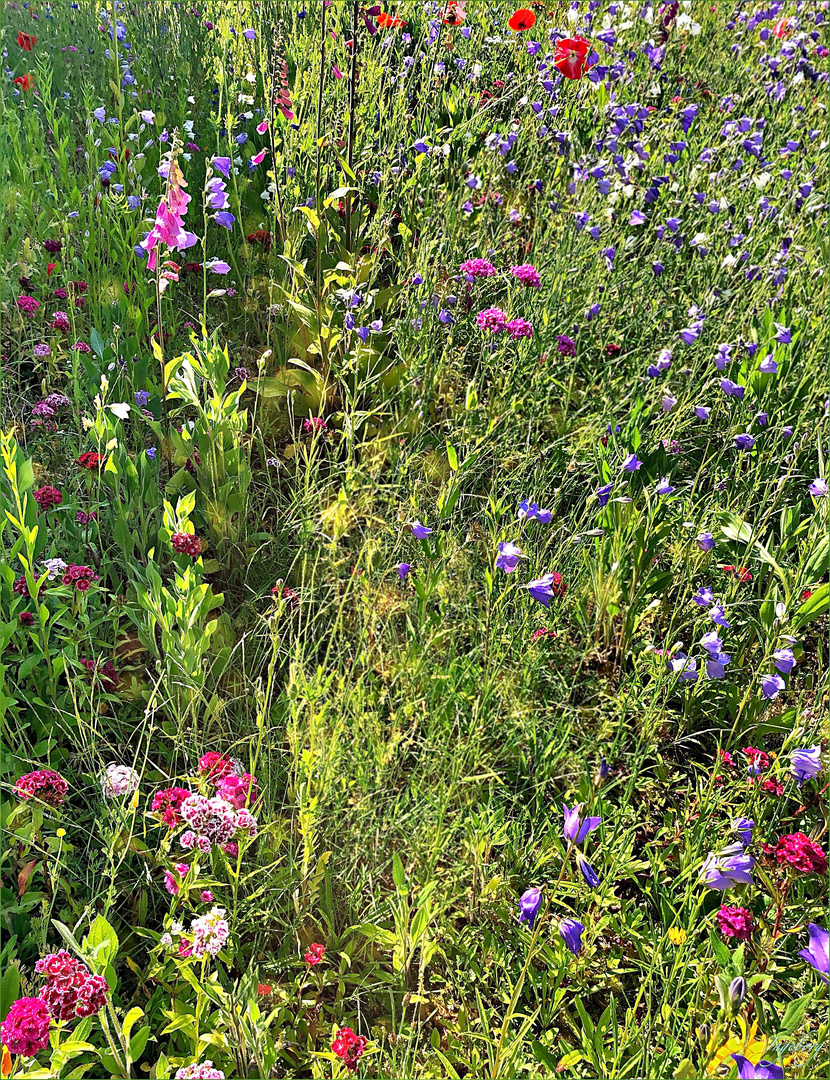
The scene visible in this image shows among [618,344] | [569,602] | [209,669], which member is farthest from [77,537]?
[618,344]

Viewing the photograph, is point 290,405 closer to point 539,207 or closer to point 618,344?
point 618,344

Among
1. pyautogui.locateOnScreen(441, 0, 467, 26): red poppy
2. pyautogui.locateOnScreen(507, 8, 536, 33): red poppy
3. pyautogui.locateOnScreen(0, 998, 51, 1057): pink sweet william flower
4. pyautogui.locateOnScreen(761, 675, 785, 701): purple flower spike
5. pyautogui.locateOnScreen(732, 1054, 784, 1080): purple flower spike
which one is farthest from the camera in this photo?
pyautogui.locateOnScreen(441, 0, 467, 26): red poppy

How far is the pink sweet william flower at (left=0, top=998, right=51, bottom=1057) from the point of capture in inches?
37.0

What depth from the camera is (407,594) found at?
6.76 ft

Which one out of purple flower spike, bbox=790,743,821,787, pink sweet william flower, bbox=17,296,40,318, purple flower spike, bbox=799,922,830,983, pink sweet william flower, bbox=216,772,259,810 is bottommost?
pink sweet william flower, bbox=216,772,259,810

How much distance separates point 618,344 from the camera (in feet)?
9.20

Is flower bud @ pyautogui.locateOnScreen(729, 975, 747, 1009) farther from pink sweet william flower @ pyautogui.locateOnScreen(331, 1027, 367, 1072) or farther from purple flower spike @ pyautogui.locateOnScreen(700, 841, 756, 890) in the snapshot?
pink sweet william flower @ pyautogui.locateOnScreen(331, 1027, 367, 1072)

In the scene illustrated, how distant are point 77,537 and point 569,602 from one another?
4.33 feet

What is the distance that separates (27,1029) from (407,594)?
4.31 feet

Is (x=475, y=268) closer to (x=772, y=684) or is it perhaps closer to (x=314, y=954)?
(x=772, y=684)

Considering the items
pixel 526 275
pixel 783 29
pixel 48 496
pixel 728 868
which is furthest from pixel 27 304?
pixel 783 29

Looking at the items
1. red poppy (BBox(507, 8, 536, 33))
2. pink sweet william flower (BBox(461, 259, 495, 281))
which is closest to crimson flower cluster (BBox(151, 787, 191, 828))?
pink sweet william flower (BBox(461, 259, 495, 281))

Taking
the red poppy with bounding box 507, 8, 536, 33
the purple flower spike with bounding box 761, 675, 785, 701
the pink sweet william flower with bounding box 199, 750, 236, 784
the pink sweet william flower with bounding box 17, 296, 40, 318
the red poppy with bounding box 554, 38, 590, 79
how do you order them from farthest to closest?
the red poppy with bounding box 507, 8, 536, 33, the red poppy with bounding box 554, 38, 590, 79, the pink sweet william flower with bounding box 17, 296, 40, 318, the purple flower spike with bounding box 761, 675, 785, 701, the pink sweet william flower with bounding box 199, 750, 236, 784

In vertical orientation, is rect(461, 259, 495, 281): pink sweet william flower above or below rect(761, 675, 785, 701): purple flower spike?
above
